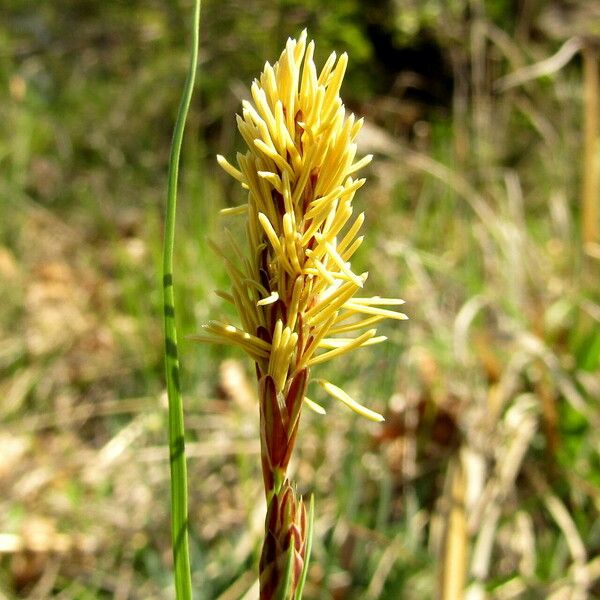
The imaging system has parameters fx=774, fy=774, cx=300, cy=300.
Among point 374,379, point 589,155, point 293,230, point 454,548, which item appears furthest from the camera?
point 589,155

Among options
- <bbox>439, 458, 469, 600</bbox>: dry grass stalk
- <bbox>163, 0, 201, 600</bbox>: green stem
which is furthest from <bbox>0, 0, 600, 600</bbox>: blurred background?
<bbox>163, 0, 201, 600</bbox>: green stem

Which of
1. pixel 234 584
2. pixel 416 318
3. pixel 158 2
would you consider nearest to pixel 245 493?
pixel 234 584

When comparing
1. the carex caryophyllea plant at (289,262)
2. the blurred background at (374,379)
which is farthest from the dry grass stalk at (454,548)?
the carex caryophyllea plant at (289,262)

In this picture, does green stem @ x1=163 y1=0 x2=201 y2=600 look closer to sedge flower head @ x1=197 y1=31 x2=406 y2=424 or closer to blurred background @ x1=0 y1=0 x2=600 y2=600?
sedge flower head @ x1=197 y1=31 x2=406 y2=424

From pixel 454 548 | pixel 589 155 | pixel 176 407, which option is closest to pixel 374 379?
pixel 454 548

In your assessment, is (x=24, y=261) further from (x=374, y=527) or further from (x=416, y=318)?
(x=374, y=527)

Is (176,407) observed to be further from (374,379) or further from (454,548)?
(374,379)

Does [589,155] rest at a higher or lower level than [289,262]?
higher
